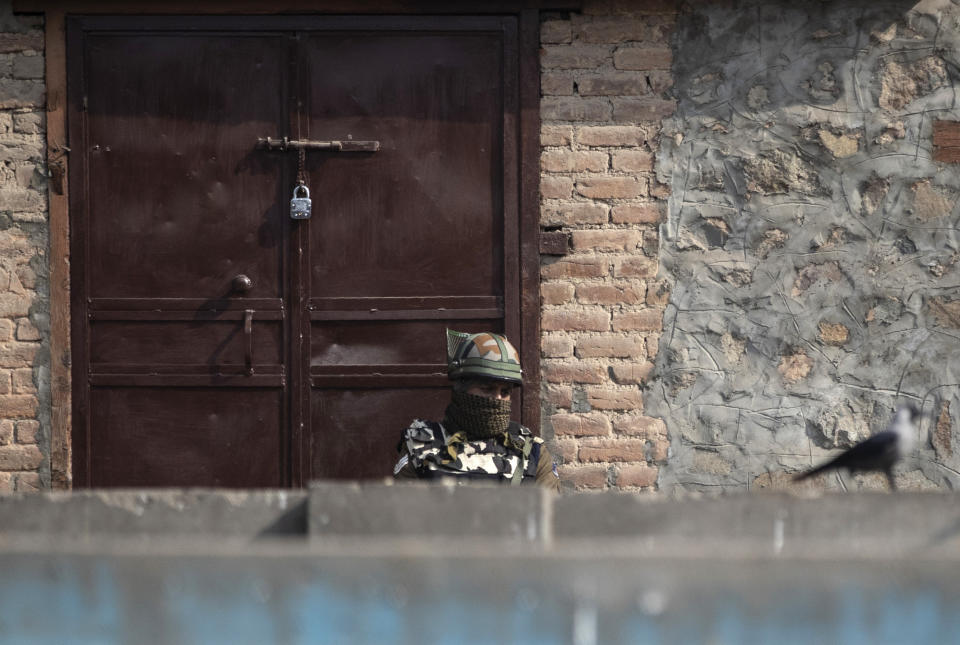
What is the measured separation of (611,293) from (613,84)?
0.91 meters

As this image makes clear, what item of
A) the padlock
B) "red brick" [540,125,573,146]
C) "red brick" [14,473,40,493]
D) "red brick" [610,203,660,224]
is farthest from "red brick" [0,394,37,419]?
"red brick" [610,203,660,224]

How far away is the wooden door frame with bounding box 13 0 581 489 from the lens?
4.45 metres

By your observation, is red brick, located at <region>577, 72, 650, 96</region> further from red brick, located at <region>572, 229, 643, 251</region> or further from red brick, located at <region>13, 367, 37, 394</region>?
red brick, located at <region>13, 367, 37, 394</region>

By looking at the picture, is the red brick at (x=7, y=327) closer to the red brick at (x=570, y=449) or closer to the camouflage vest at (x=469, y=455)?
the camouflage vest at (x=469, y=455)

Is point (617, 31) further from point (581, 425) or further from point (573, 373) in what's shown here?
point (581, 425)

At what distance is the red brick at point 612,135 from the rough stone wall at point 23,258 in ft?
7.70

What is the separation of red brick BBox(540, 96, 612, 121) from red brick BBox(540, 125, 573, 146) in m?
0.04

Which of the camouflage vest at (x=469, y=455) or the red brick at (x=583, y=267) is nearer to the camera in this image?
the camouflage vest at (x=469, y=455)

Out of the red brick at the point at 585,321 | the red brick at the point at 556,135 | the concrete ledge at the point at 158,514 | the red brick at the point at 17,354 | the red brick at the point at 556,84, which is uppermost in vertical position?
the red brick at the point at 556,84

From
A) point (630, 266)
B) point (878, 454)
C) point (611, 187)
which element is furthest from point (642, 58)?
point (878, 454)

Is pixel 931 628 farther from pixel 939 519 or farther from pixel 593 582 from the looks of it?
pixel 939 519

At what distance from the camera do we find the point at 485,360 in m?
3.47

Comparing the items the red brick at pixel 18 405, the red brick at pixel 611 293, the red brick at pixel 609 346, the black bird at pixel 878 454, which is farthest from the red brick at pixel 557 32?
the red brick at pixel 18 405

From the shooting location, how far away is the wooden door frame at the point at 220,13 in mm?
4453
